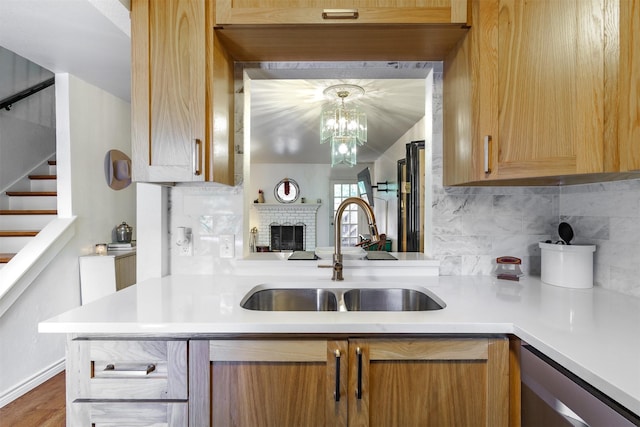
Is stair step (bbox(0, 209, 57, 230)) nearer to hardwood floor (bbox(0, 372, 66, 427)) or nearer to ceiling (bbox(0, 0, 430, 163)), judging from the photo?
ceiling (bbox(0, 0, 430, 163))

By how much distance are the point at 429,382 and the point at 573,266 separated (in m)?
0.86

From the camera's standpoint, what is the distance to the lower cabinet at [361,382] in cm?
94

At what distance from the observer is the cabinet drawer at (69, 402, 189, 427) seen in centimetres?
95

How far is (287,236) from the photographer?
25.3 ft

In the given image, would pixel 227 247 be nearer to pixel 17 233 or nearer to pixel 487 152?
pixel 487 152

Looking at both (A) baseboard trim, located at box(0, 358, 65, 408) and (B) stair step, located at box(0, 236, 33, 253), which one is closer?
(A) baseboard trim, located at box(0, 358, 65, 408)

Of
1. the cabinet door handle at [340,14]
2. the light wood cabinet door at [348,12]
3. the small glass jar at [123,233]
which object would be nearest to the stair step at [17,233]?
the small glass jar at [123,233]

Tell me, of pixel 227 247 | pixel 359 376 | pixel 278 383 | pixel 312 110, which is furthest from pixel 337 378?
pixel 312 110

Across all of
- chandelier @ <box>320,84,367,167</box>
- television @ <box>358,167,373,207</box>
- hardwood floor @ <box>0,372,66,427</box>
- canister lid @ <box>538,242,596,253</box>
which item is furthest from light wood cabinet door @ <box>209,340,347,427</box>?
television @ <box>358,167,373,207</box>

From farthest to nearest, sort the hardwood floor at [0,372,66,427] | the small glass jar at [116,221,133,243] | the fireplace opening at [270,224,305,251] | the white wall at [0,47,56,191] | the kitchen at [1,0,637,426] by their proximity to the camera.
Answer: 1. the fireplace opening at [270,224,305,251]
2. the small glass jar at [116,221,133,243]
3. the white wall at [0,47,56,191]
4. the hardwood floor at [0,372,66,427]
5. the kitchen at [1,0,637,426]

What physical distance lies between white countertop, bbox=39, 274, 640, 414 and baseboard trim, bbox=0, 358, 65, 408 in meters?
1.75

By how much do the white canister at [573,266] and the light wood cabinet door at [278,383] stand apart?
1024 millimetres

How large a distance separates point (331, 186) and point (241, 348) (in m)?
6.86

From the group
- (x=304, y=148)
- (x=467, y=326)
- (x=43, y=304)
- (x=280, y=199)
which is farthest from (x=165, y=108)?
(x=280, y=199)
